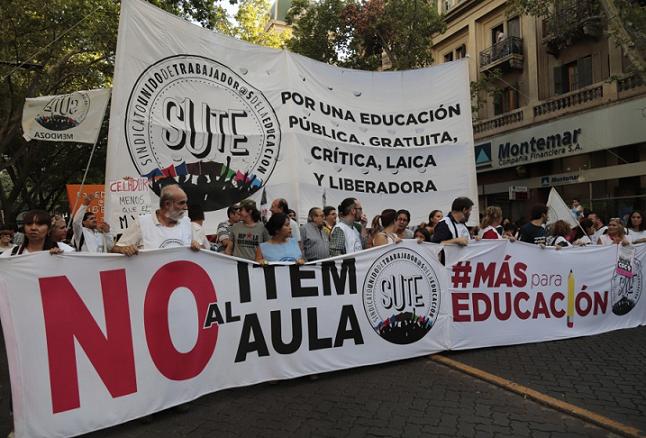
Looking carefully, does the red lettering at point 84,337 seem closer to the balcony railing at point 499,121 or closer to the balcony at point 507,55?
the balcony railing at point 499,121

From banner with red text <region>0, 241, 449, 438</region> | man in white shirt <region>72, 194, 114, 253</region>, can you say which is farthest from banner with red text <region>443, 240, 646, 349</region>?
man in white shirt <region>72, 194, 114, 253</region>

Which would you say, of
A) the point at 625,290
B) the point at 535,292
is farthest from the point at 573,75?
the point at 535,292

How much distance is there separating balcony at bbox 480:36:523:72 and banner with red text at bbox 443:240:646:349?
17724mm

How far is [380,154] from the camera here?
20.6 ft

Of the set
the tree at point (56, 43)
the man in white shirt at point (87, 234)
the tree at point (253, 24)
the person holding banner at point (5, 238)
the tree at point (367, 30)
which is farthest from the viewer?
the tree at point (253, 24)

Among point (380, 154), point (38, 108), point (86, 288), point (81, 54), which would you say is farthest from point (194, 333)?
point (81, 54)

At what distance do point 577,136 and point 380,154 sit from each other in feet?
51.1

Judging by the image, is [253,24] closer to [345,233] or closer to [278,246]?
[345,233]

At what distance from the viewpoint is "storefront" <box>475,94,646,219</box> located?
1675 cm

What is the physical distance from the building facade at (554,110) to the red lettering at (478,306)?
38.4 ft

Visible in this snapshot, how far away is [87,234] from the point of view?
7062 millimetres

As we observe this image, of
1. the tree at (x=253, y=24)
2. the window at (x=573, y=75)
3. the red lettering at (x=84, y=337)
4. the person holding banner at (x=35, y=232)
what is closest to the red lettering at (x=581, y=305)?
the red lettering at (x=84, y=337)

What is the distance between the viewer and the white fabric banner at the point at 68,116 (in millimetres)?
6820

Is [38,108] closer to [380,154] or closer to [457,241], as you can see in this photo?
[380,154]
